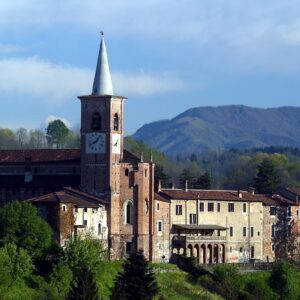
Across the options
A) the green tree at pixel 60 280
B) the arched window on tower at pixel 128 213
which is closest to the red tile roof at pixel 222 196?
the arched window on tower at pixel 128 213

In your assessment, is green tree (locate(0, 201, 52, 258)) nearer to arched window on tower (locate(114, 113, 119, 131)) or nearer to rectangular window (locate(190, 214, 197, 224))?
arched window on tower (locate(114, 113, 119, 131))

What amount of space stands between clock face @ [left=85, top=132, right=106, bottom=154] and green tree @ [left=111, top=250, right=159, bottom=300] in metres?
11.5

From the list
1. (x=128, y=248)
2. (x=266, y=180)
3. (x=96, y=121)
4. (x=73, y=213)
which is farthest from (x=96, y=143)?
(x=266, y=180)

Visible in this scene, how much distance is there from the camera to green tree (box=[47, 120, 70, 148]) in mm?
154500

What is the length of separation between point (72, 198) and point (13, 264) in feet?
31.4

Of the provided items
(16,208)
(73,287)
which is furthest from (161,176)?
(73,287)

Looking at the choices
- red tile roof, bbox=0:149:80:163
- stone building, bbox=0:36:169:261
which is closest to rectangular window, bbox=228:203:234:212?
stone building, bbox=0:36:169:261

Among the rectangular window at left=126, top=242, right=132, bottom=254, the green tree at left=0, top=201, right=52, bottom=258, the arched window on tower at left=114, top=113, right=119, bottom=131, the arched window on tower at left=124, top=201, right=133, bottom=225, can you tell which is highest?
the arched window on tower at left=114, top=113, right=119, bottom=131

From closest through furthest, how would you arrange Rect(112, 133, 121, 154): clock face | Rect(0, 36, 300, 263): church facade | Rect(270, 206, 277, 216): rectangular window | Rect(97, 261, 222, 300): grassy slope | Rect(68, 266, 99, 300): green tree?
Rect(68, 266, 99, 300): green tree → Rect(97, 261, 222, 300): grassy slope → Rect(0, 36, 300, 263): church facade → Rect(112, 133, 121, 154): clock face → Rect(270, 206, 277, 216): rectangular window

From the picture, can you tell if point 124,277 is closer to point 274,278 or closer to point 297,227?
point 274,278

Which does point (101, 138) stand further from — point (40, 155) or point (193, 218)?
point (193, 218)

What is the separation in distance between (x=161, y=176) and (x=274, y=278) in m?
23.4

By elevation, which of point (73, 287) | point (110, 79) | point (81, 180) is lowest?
point (73, 287)

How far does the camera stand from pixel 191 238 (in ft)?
315
